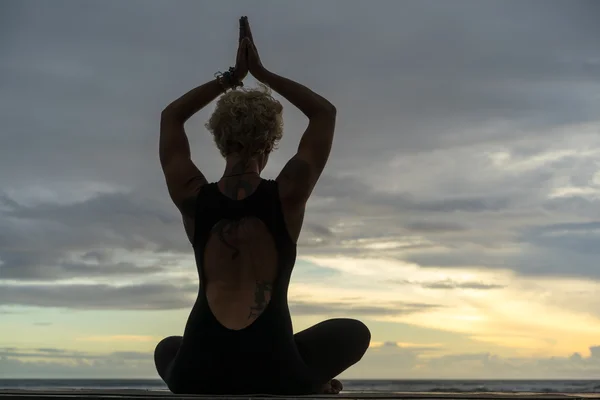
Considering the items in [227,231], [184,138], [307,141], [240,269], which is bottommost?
[240,269]

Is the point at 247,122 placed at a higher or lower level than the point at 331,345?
higher

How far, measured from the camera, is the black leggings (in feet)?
11.9

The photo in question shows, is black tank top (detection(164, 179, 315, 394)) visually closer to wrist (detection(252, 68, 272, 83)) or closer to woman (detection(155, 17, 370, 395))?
woman (detection(155, 17, 370, 395))

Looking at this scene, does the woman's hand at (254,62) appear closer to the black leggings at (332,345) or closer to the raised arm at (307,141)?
the raised arm at (307,141)

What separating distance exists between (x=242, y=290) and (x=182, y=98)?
1241mm

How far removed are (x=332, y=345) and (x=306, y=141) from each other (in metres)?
1.08

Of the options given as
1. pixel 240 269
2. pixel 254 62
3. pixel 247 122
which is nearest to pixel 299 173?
pixel 247 122

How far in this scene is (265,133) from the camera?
12.5ft

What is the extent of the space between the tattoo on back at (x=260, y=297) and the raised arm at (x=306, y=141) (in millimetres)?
444

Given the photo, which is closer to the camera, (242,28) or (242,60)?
(242,60)

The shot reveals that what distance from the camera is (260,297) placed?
3490 mm

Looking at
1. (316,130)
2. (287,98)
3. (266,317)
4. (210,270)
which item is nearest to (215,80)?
(287,98)

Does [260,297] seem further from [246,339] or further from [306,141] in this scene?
[306,141]

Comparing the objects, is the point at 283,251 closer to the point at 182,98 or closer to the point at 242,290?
the point at 242,290
